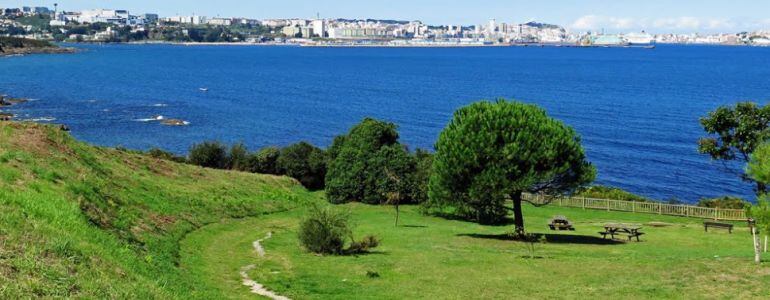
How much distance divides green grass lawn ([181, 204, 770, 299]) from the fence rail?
8.95 meters

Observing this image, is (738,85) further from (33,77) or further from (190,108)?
(33,77)

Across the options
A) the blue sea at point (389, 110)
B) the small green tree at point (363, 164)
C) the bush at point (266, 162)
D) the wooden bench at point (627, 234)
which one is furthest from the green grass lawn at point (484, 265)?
the blue sea at point (389, 110)

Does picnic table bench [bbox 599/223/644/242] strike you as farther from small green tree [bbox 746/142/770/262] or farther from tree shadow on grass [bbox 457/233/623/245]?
small green tree [bbox 746/142/770/262]

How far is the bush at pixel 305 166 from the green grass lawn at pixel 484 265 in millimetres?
22329

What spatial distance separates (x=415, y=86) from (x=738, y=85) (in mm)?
77689

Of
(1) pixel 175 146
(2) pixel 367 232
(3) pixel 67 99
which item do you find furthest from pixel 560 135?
(3) pixel 67 99

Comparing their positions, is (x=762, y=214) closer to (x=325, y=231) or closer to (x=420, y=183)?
(x=325, y=231)

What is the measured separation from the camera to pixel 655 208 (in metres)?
48.7

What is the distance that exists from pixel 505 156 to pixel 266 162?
1350 inches

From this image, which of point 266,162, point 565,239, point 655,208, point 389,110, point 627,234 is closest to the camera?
point 565,239

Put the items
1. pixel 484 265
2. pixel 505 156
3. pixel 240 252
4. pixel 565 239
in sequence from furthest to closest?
pixel 565 239
pixel 505 156
pixel 240 252
pixel 484 265

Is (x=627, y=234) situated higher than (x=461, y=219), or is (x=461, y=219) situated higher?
(x=627, y=234)

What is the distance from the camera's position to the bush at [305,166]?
201 ft

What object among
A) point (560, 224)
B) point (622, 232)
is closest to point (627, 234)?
point (622, 232)
